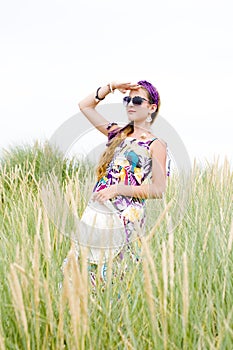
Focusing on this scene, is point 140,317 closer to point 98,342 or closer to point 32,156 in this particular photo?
point 98,342

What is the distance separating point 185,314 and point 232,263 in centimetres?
72

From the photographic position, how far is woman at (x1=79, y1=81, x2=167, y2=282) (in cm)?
256

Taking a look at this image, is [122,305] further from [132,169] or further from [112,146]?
[112,146]

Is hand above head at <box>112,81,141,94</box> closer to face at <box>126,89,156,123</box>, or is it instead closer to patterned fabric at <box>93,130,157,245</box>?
face at <box>126,89,156,123</box>

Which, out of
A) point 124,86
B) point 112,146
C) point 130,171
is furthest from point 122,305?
point 124,86

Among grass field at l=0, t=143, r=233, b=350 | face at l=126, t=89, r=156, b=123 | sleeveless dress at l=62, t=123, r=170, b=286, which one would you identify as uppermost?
face at l=126, t=89, r=156, b=123

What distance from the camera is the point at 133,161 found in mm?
2646

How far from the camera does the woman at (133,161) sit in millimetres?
2557

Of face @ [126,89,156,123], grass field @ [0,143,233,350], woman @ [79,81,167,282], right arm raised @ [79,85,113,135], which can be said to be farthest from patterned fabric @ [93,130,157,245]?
grass field @ [0,143,233,350]

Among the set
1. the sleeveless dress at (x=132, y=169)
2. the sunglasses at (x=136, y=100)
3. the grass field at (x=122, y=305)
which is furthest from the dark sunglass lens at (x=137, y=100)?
the grass field at (x=122, y=305)

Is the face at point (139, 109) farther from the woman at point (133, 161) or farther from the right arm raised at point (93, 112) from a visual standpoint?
the right arm raised at point (93, 112)

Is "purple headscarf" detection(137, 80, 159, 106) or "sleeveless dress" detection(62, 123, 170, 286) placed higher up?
"purple headscarf" detection(137, 80, 159, 106)

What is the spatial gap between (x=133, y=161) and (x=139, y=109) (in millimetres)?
251

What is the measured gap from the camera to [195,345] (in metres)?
1.61
